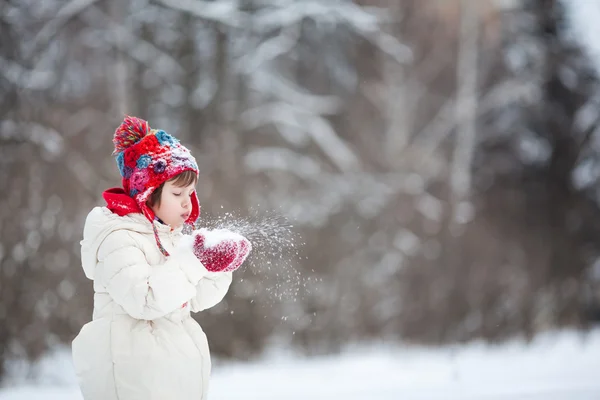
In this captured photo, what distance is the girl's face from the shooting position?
1812 millimetres

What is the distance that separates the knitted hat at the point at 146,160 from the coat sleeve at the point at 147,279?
14 cm

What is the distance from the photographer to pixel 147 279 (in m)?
1.64

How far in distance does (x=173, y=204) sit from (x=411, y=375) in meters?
3.67

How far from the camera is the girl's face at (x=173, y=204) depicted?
1.81 metres

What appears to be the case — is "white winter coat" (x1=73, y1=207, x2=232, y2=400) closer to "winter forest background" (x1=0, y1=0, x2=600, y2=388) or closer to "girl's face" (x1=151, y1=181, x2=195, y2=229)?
"girl's face" (x1=151, y1=181, x2=195, y2=229)

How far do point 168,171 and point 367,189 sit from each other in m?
4.19

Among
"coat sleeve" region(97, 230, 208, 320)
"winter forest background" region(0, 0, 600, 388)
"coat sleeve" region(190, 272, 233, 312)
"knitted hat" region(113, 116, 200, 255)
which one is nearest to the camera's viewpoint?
"coat sleeve" region(97, 230, 208, 320)

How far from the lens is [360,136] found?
5836 mm

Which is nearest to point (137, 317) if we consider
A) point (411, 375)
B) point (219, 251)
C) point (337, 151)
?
point (219, 251)

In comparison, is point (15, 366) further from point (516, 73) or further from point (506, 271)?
point (516, 73)

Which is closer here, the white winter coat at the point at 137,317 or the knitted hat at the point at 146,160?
the white winter coat at the point at 137,317

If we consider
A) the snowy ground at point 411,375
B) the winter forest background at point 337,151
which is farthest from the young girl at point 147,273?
the winter forest background at point 337,151

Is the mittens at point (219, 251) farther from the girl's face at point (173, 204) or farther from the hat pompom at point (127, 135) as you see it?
the hat pompom at point (127, 135)

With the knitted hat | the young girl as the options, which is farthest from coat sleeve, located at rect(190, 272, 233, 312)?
the knitted hat
